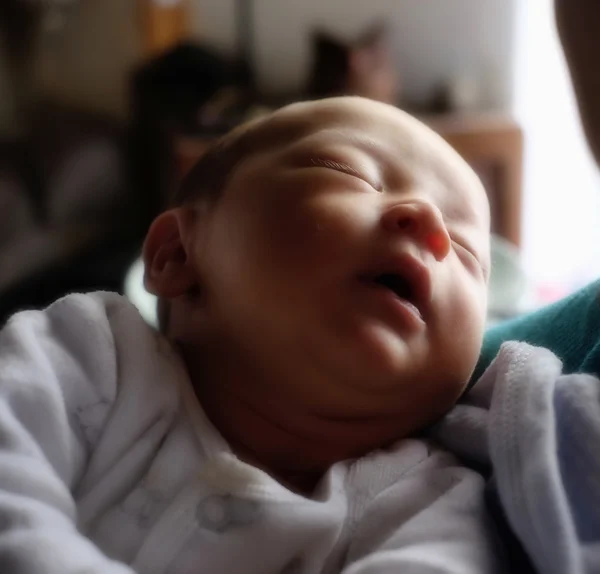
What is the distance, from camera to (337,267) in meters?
0.61

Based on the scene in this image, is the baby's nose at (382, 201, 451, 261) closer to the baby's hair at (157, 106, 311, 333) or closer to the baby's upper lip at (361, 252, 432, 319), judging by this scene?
the baby's upper lip at (361, 252, 432, 319)

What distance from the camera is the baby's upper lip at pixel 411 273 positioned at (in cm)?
62

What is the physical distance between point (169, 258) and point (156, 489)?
25cm

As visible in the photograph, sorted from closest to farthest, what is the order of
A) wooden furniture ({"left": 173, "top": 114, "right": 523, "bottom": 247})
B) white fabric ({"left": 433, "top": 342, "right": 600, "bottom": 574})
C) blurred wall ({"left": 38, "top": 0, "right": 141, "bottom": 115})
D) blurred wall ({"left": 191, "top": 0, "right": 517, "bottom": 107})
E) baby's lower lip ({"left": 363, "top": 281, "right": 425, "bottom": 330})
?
white fabric ({"left": 433, "top": 342, "right": 600, "bottom": 574}) → baby's lower lip ({"left": 363, "top": 281, "right": 425, "bottom": 330}) → wooden furniture ({"left": 173, "top": 114, "right": 523, "bottom": 247}) → blurred wall ({"left": 191, "top": 0, "right": 517, "bottom": 107}) → blurred wall ({"left": 38, "top": 0, "right": 141, "bottom": 115})

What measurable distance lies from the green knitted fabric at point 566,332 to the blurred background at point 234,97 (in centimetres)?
124

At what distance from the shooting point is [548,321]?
72 centimetres

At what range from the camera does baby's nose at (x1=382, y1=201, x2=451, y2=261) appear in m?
0.63

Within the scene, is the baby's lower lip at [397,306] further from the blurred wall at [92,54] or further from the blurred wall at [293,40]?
the blurred wall at [92,54]

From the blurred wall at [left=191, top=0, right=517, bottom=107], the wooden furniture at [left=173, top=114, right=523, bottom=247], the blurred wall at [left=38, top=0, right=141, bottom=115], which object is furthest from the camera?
the blurred wall at [left=38, top=0, right=141, bottom=115]

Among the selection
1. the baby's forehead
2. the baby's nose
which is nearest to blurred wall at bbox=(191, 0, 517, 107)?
the baby's forehead

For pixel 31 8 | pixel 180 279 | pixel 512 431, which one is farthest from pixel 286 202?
pixel 31 8

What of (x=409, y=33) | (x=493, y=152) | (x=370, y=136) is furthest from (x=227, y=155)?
(x=409, y=33)

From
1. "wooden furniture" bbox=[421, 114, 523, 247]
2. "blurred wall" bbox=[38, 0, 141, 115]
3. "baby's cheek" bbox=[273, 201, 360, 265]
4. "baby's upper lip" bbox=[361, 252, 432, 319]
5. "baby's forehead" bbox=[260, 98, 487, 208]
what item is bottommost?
"wooden furniture" bbox=[421, 114, 523, 247]

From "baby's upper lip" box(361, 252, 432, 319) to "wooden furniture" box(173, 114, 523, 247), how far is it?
60.1 inches
